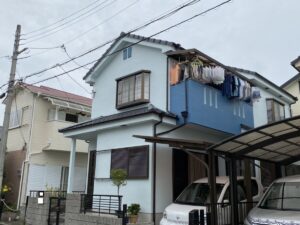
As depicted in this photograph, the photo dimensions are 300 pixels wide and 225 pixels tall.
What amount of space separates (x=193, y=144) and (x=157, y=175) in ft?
6.32

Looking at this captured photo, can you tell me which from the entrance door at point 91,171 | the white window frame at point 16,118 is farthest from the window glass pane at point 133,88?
the white window frame at point 16,118

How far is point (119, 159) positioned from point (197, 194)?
388 cm

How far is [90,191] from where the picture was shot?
15.4 metres

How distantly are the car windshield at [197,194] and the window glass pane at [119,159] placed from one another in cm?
306

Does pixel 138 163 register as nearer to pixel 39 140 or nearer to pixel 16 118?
pixel 39 140

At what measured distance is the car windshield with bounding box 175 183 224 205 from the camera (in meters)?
9.72

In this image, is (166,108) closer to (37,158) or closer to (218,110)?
(218,110)

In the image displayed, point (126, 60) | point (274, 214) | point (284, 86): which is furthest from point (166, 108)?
point (284, 86)

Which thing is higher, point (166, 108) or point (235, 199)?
point (166, 108)

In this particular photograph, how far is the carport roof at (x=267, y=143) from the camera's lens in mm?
7441

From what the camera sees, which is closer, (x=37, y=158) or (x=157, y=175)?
(x=157, y=175)

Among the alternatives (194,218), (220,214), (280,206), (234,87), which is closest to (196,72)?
(234,87)

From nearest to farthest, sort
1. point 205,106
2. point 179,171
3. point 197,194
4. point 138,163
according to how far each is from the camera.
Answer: point 197,194 < point 138,163 < point 179,171 < point 205,106

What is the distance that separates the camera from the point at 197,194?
10000 mm
